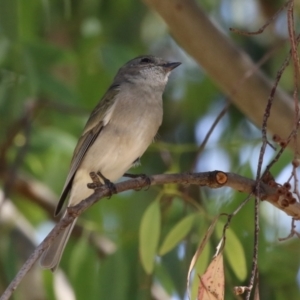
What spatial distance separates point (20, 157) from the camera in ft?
13.0

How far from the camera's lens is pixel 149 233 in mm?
2766

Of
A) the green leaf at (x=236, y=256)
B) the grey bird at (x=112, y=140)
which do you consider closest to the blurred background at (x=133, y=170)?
the green leaf at (x=236, y=256)

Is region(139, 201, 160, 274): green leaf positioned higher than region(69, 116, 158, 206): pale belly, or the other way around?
region(69, 116, 158, 206): pale belly

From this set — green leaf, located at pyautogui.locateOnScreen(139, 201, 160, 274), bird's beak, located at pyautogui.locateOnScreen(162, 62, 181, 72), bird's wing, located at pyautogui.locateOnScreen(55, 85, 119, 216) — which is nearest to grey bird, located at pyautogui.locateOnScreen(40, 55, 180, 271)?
bird's wing, located at pyautogui.locateOnScreen(55, 85, 119, 216)

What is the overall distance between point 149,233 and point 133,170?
1441 mm

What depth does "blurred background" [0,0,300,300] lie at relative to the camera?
3.12 m

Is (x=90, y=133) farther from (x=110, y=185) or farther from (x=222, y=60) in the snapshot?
(x=110, y=185)

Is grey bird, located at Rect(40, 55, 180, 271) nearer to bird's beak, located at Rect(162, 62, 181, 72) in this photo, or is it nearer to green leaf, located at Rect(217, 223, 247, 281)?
bird's beak, located at Rect(162, 62, 181, 72)

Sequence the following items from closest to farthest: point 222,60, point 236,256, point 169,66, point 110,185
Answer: point 110,185, point 236,256, point 222,60, point 169,66

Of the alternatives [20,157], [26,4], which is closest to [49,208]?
[20,157]

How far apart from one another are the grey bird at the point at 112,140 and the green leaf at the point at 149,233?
0.60 m

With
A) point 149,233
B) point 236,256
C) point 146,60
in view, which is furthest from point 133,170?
point 236,256

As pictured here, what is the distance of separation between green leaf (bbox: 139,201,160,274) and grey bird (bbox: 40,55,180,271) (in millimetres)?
598

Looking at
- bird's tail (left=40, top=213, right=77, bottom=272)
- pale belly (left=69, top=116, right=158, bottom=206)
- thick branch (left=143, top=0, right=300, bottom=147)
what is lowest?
Result: bird's tail (left=40, top=213, right=77, bottom=272)
